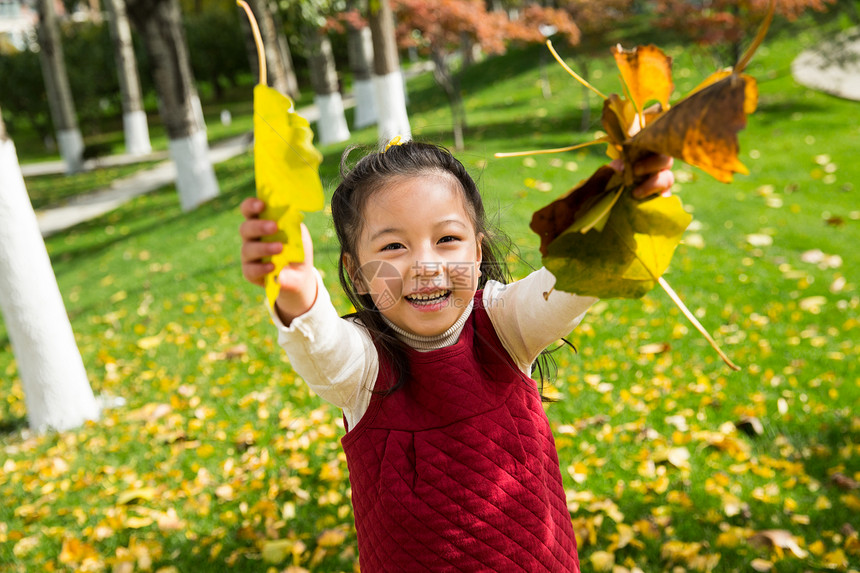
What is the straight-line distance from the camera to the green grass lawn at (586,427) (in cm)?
280

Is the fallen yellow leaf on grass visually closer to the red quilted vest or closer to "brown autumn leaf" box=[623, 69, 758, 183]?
the red quilted vest

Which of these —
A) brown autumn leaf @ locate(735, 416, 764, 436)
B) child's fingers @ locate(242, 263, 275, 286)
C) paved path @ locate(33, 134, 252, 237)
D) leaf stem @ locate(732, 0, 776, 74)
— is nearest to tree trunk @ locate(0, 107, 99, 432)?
child's fingers @ locate(242, 263, 275, 286)

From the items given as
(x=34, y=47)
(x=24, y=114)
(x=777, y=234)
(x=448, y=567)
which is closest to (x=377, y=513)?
(x=448, y=567)

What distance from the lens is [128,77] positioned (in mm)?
17281

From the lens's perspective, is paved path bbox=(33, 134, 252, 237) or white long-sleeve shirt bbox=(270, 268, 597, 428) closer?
white long-sleeve shirt bbox=(270, 268, 597, 428)

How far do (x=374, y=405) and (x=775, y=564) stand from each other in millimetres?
1846

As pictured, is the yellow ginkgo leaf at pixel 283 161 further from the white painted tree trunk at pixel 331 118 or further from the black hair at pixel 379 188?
the white painted tree trunk at pixel 331 118

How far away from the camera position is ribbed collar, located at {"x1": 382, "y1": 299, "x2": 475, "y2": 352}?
5.15 ft

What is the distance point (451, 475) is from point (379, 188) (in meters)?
0.65

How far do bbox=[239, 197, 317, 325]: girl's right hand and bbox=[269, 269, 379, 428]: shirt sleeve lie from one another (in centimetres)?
2

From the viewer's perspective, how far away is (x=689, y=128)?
0.90 m

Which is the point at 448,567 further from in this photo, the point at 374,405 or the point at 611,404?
the point at 611,404

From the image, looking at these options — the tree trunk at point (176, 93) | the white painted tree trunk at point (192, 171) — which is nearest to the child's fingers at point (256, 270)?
the tree trunk at point (176, 93)

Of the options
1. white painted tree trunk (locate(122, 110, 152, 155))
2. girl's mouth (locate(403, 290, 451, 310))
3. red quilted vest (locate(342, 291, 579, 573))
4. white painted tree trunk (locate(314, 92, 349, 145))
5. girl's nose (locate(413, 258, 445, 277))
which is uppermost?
girl's nose (locate(413, 258, 445, 277))
